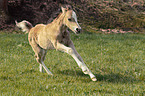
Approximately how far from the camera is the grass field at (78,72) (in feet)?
16.8

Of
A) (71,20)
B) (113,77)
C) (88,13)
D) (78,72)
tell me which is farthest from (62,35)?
(88,13)

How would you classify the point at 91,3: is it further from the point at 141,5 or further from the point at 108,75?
the point at 108,75

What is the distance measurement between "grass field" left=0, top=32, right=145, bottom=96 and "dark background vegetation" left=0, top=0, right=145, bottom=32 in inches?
279

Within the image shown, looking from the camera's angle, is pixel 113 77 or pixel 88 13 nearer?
pixel 113 77

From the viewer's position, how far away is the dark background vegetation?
1771 centimetres

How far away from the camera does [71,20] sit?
16.9 ft

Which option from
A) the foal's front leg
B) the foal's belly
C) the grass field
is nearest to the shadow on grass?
the grass field

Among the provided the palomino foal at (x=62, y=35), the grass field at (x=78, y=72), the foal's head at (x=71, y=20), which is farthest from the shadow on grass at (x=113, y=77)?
the foal's head at (x=71, y=20)

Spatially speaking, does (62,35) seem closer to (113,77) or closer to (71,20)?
(71,20)

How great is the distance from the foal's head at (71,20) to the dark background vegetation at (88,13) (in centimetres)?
1236

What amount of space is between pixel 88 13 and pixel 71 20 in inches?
636

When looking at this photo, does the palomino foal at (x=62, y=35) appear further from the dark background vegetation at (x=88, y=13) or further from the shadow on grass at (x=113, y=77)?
the dark background vegetation at (x=88, y=13)

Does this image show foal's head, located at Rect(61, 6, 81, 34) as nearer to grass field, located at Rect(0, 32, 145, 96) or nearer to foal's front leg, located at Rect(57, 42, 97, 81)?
foal's front leg, located at Rect(57, 42, 97, 81)

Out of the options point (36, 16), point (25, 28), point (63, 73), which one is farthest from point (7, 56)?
point (36, 16)
